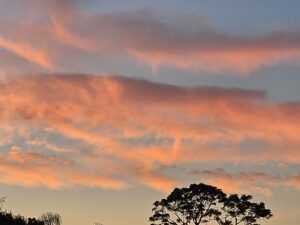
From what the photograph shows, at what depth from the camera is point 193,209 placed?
96.1 meters

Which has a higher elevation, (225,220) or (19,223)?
(225,220)

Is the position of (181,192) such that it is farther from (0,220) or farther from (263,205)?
(0,220)

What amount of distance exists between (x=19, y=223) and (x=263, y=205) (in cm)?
5114

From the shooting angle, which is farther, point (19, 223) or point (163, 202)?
point (163, 202)

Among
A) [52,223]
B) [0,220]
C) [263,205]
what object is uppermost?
[263,205]

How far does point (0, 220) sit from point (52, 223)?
4504 cm

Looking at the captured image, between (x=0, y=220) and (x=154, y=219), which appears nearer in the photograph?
(x=0, y=220)

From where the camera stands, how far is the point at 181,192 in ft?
317

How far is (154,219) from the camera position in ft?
314

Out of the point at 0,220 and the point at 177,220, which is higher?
the point at 177,220

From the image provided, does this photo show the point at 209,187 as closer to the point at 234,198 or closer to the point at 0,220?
the point at 234,198

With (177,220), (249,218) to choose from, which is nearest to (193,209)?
(177,220)

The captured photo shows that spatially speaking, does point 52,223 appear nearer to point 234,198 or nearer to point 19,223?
point 234,198

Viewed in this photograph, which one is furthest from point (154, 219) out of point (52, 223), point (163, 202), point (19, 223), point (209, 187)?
point (19, 223)
